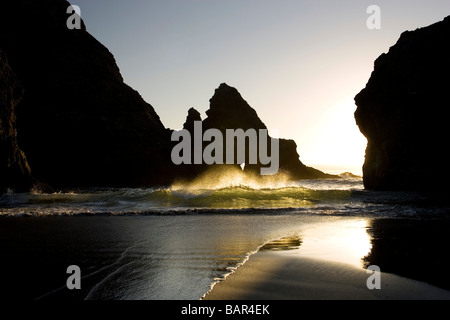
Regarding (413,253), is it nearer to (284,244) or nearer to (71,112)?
(284,244)

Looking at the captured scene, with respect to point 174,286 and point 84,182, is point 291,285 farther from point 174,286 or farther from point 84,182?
point 84,182

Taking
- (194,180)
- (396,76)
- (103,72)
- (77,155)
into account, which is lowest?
(194,180)

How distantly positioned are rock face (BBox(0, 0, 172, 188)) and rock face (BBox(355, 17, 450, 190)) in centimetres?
4475

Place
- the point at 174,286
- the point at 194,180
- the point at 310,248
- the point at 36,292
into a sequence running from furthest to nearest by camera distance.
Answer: the point at 194,180 < the point at 310,248 < the point at 174,286 < the point at 36,292

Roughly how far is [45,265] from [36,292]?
118 cm

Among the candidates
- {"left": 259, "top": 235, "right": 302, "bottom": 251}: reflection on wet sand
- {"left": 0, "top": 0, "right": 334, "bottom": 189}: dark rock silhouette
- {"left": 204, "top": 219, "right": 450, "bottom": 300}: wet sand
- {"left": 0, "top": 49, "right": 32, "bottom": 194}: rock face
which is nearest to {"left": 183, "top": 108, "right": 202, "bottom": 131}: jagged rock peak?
{"left": 0, "top": 0, "right": 334, "bottom": 189}: dark rock silhouette

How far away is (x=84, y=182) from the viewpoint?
2238 inches

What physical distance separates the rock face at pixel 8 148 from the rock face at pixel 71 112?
31.4 meters

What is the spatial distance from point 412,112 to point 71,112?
178 ft

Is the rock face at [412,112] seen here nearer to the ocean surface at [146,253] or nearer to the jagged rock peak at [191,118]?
the ocean surface at [146,253]

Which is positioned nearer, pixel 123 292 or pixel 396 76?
pixel 123 292
